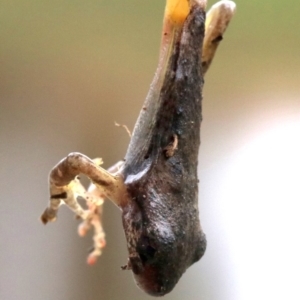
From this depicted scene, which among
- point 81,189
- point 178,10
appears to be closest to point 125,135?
point 81,189

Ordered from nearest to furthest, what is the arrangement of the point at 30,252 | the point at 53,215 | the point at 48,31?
the point at 53,215, the point at 30,252, the point at 48,31

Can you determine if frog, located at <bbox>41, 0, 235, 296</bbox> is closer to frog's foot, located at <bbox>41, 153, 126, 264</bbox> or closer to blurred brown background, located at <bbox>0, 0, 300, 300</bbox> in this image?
frog's foot, located at <bbox>41, 153, 126, 264</bbox>

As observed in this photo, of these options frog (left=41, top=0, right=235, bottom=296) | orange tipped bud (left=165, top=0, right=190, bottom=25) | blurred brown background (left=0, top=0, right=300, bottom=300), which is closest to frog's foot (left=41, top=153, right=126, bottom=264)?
frog (left=41, top=0, right=235, bottom=296)

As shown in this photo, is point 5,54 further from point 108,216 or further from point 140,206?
point 140,206

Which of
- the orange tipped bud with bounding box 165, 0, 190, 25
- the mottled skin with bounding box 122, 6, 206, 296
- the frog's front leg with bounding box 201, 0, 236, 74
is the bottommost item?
the mottled skin with bounding box 122, 6, 206, 296

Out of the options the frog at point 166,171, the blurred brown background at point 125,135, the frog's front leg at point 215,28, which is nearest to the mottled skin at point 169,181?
the frog at point 166,171

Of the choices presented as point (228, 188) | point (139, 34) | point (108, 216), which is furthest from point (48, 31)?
point (228, 188)

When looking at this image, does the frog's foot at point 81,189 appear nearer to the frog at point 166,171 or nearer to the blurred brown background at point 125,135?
the frog at point 166,171
